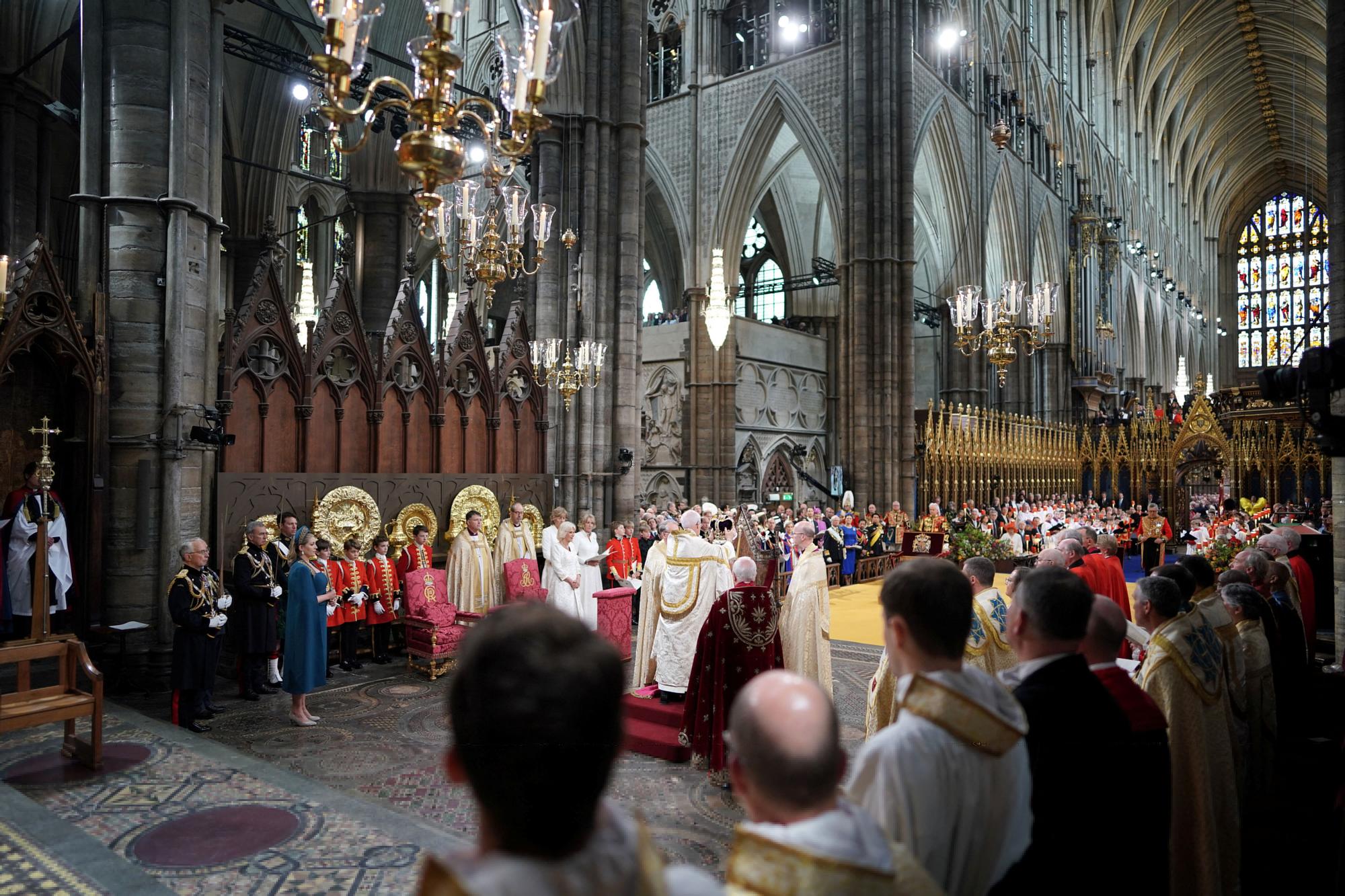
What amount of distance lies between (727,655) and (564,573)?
4.41m

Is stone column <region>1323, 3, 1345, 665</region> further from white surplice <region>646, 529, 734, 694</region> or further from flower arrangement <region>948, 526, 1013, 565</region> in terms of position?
flower arrangement <region>948, 526, 1013, 565</region>

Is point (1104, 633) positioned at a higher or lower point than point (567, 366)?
lower

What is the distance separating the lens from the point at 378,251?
2088cm

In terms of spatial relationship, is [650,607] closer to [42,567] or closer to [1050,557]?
[1050,557]

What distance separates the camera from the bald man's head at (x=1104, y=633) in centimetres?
284

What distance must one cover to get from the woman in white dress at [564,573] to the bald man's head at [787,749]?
847 centimetres

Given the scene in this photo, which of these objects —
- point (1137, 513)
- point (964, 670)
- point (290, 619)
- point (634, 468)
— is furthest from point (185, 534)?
point (1137, 513)

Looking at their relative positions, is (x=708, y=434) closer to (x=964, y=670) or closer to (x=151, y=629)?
(x=151, y=629)

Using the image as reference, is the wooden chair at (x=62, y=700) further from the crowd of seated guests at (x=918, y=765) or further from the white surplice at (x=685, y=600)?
the crowd of seated guests at (x=918, y=765)

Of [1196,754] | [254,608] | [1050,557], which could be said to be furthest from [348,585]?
[1196,754]

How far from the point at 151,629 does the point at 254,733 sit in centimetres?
250

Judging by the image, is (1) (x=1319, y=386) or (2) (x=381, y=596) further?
(2) (x=381, y=596)

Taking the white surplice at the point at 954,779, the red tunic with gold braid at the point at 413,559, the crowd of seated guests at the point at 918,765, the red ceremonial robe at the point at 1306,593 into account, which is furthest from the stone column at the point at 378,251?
the white surplice at the point at 954,779

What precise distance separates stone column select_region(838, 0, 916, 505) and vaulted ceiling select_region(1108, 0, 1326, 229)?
21.4m
